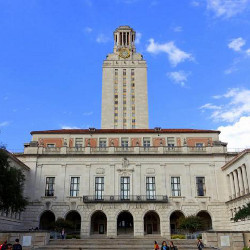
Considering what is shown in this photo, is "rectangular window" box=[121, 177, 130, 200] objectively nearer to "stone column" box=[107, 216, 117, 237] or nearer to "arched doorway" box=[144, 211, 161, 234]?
"stone column" box=[107, 216, 117, 237]

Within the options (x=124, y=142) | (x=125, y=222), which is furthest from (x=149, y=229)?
(x=124, y=142)

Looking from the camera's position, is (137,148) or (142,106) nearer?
(137,148)

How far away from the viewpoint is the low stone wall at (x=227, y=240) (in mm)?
25062

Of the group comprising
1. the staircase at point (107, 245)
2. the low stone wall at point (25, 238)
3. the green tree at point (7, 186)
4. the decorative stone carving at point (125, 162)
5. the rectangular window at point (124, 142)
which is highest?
the rectangular window at point (124, 142)

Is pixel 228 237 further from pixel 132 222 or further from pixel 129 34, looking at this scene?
pixel 129 34

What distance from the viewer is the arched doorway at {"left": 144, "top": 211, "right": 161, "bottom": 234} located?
4391 centimetres

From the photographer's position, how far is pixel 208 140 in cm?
4756

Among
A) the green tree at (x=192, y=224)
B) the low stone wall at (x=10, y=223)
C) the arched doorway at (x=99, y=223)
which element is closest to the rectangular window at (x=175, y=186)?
the green tree at (x=192, y=224)

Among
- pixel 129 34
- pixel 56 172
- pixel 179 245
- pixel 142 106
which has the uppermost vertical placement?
pixel 129 34

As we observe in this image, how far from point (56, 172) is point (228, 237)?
25988 mm

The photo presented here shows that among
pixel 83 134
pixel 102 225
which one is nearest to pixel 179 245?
pixel 102 225

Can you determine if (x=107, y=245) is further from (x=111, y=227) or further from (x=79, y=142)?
(x=79, y=142)

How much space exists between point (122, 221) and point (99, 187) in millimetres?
5951

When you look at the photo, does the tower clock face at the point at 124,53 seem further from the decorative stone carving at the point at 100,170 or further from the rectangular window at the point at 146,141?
the decorative stone carving at the point at 100,170
